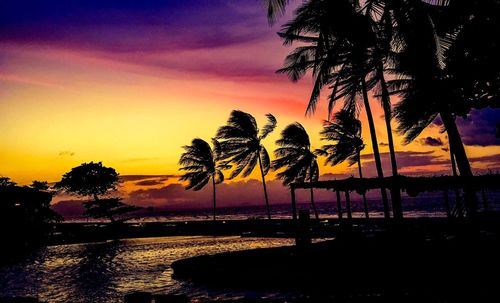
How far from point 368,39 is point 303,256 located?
8.28 meters

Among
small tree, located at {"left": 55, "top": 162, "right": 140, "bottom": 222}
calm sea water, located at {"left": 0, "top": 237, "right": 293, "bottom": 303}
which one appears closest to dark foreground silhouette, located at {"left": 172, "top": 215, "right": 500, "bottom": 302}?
calm sea water, located at {"left": 0, "top": 237, "right": 293, "bottom": 303}

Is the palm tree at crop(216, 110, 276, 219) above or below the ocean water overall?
above

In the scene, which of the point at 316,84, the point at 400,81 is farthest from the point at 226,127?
the point at 316,84

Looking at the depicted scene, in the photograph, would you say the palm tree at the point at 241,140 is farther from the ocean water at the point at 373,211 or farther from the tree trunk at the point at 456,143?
the tree trunk at the point at 456,143

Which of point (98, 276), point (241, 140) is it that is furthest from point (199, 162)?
point (98, 276)

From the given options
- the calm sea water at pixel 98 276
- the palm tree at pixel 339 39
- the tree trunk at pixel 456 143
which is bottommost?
the calm sea water at pixel 98 276

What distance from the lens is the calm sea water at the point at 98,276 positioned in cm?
1297

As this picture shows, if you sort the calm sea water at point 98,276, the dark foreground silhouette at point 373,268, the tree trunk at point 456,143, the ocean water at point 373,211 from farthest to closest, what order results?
1. the ocean water at point 373,211
2. the tree trunk at point 456,143
3. the calm sea water at point 98,276
4. the dark foreground silhouette at point 373,268

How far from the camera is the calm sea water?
42.5 feet

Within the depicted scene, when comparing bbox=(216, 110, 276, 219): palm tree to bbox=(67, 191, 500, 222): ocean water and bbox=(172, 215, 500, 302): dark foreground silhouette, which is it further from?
bbox=(172, 215, 500, 302): dark foreground silhouette

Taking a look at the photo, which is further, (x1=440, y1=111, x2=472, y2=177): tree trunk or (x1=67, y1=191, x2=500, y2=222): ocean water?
(x1=67, y1=191, x2=500, y2=222): ocean water

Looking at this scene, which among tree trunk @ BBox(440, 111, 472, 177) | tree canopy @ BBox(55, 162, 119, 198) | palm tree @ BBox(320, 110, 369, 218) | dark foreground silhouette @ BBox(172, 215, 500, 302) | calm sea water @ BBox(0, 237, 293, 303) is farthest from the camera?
tree canopy @ BBox(55, 162, 119, 198)

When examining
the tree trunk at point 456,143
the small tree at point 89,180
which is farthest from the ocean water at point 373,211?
the tree trunk at point 456,143

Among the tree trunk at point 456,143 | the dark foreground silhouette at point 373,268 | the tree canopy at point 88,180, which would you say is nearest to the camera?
the dark foreground silhouette at point 373,268
